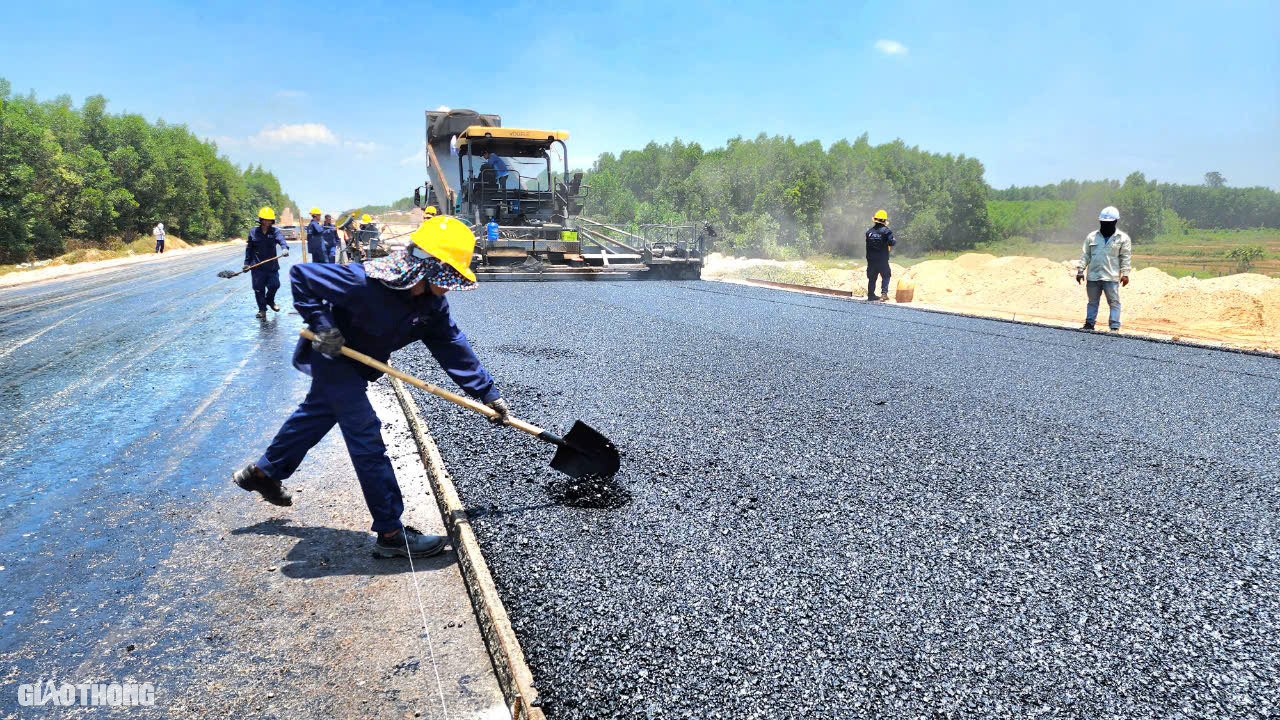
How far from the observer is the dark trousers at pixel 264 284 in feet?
30.5

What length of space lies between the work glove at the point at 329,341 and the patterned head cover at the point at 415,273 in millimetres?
275

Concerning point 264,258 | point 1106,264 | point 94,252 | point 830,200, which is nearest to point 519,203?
point 264,258

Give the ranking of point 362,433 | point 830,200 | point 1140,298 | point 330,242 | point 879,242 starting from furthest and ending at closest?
point 830,200 < point 1140,298 < point 330,242 < point 879,242 < point 362,433

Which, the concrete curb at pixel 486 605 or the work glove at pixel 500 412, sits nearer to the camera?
the concrete curb at pixel 486 605

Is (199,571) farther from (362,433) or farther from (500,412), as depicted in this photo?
(500,412)

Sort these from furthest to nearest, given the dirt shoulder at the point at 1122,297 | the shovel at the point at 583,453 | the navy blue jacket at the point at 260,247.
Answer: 1. the dirt shoulder at the point at 1122,297
2. the navy blue jacket at the point at 260,247
3. the shovel at the point at 583,453

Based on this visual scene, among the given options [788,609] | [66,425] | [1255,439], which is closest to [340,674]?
[788,609]

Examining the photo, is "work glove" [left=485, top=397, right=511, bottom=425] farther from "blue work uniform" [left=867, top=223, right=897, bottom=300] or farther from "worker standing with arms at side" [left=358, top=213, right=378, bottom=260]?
"worker standing with arms at side" [left=358, top=213, right=378, bottom=260]

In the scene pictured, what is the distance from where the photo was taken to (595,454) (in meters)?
3.37

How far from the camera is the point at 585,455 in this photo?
3.37m

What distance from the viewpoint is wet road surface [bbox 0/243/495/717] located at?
2209 mm

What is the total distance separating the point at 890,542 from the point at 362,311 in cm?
234

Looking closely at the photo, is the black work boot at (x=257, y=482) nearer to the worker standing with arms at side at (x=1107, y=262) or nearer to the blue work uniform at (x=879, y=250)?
the worker standing with arms at side at (x=1107, y=262)

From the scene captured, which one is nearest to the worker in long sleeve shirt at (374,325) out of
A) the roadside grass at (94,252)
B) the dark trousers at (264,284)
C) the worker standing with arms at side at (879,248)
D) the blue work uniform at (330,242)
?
the dark trousers at (264,284)
